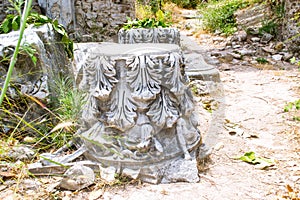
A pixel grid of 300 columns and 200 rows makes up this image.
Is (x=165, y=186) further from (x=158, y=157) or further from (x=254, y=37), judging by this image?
(x=254, y=37)

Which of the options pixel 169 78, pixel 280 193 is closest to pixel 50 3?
pixel 169 78

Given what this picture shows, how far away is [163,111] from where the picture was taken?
164 centimetres

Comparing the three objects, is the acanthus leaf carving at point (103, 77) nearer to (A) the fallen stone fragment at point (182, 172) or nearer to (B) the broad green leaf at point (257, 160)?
(A) the fallen stone fragment at point (182, 172)

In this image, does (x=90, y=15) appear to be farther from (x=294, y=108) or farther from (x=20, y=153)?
(x=20, y=153)

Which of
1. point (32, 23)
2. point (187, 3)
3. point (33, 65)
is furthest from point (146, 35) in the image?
point (187, 3)

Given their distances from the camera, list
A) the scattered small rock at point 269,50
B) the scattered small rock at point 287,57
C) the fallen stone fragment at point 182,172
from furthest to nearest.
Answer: the scattered small rock at point 269,50 < the scattered small rock at point 287,57 < the fallen stone fragment at point 182,172

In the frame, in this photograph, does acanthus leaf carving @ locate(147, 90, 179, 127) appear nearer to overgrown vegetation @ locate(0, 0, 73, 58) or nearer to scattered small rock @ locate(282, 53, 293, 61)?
overgrown vegetation @ locate(0, 0, 73, 58)

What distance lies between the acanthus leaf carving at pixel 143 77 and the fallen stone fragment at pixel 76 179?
0.46 metres

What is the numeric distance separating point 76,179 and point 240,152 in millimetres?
1131

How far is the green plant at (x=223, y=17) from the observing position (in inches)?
293

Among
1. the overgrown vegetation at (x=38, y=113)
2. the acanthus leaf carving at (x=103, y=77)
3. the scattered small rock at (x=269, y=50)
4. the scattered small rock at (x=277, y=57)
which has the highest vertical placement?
the acanthus leaf carving at (x=103, y=77)

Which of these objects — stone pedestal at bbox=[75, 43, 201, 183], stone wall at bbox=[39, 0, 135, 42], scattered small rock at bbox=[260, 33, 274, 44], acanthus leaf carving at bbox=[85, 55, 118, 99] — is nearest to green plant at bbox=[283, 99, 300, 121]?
stone pedestal at bbox=[75, 43, 201, 183]

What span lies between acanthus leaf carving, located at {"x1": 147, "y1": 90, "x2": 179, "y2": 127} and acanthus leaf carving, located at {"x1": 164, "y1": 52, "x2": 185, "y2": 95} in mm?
53

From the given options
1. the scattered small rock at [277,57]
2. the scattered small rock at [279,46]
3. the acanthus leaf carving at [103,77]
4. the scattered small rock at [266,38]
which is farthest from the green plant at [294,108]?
the scattered small rock at [266,38]
